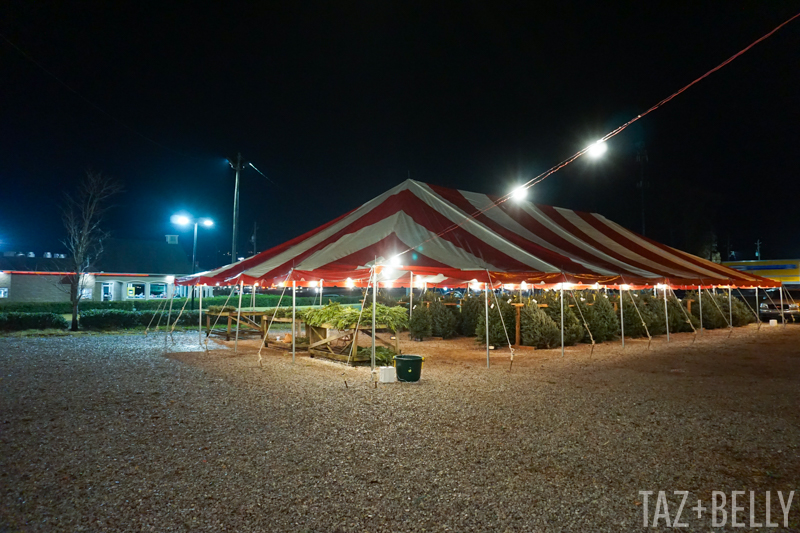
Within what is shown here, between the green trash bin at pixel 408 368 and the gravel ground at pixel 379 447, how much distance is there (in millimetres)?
308

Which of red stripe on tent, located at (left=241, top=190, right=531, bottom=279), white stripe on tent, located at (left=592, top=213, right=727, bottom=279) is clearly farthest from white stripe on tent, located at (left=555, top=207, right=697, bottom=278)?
red stripe on tent, located at (left=241, top=190, right=531, bottom=279)

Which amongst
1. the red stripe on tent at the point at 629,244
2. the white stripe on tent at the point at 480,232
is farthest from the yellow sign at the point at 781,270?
the white stripe on tent at the point at 480,232

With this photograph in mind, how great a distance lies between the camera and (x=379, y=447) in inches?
171

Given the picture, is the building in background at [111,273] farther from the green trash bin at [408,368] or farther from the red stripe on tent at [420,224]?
the green trash bin at [408,368]

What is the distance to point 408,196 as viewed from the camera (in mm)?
11820

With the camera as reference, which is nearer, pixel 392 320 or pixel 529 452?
pixel 529 452

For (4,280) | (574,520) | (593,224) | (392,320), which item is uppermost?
(593,224)

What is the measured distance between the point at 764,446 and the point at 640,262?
957 cm

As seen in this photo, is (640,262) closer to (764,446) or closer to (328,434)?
(764,446)

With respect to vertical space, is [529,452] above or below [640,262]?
below

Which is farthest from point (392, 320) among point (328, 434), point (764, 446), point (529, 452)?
point (764, 446)

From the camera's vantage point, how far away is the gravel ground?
3080mm

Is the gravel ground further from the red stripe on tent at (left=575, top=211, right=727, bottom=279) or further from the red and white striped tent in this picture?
the red stripe on tent at (left=575, top=211, right=727, bottom=279)

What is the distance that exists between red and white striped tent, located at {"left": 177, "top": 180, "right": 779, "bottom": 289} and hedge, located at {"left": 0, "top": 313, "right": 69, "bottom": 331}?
5.27 meters
